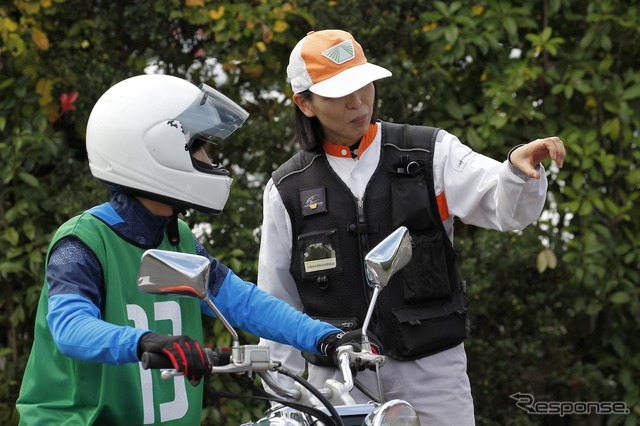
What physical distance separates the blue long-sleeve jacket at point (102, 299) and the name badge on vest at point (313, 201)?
0.51 meters

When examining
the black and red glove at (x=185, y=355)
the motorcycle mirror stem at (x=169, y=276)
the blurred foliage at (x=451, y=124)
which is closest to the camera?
the black and red glove at (x=185, y=355)

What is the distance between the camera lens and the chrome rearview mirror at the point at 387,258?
9.74ft

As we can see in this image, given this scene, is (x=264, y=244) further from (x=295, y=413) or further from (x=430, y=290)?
(x=295, y=413)

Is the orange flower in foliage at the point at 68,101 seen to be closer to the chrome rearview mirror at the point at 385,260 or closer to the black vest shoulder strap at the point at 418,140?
the black vest shoulder strap at the point at 418,140

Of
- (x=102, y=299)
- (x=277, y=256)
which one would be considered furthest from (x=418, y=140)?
(x=102, y=299)

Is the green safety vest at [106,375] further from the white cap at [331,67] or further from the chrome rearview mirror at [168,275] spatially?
the white cap at [331,67]

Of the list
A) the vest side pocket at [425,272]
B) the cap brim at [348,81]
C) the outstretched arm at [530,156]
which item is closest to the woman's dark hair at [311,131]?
the cap brim at [348,81]

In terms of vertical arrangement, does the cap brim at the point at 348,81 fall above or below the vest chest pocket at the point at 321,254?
above

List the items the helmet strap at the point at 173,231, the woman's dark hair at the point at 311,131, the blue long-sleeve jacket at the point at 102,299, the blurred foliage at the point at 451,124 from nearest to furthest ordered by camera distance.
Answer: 1. the blue long-sleeve jacket at the point at 102,299
2. the helmet strap at the point at 173,231
3. the woman's dark hair at the point at 311,131
4. the blurred foliage at the point at 451,124

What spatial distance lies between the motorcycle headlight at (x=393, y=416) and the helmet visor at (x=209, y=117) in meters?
1.04

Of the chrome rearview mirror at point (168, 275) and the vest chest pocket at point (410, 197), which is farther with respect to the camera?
the vest chest pocket at point (410, 197)

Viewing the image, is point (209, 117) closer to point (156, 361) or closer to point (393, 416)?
point (156, 361)

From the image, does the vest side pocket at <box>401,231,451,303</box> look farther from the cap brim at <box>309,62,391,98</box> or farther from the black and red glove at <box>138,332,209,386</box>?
the black and red glove at <box>138,332,209,386</box>

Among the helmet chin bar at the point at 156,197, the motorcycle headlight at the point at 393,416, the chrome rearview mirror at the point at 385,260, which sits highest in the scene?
the helmet chin bar at the point at 156,197
